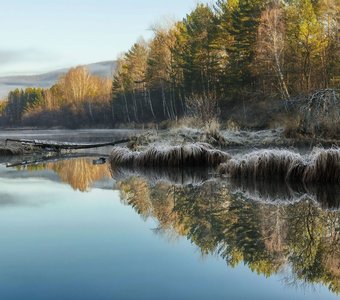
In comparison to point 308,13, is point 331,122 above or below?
below

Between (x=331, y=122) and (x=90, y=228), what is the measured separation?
12518mm

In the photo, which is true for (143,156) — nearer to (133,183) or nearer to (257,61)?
(133,183)

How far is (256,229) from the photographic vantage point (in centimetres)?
504

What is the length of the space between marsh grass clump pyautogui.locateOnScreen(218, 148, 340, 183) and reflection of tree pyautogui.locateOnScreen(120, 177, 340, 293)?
195 centimetres

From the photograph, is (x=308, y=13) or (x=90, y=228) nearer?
(x=90, y=228)

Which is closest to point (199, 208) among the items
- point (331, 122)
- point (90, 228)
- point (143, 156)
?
point (90, 228)

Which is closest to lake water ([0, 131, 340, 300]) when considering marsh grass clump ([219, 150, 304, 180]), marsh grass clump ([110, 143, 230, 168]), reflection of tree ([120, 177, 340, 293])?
reflection of tree ([120, 177, 340, 293])

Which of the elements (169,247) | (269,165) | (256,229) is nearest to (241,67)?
(269,165)

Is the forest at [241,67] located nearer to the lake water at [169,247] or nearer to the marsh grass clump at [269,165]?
the marsh grass clump at [269,165]

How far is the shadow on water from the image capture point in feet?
12.7

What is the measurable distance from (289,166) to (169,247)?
17.8 feet

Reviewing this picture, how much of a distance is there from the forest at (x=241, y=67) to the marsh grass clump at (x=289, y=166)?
228 inches

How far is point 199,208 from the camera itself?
6.46 meters

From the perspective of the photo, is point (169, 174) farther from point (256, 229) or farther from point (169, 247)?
point (169, 247)
